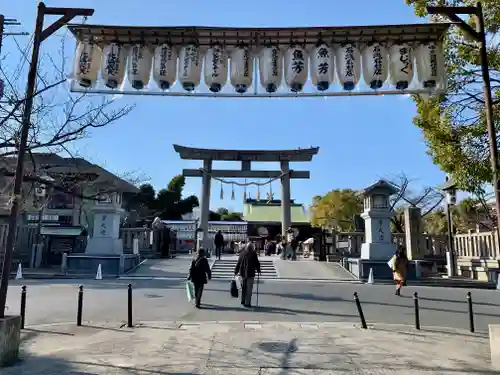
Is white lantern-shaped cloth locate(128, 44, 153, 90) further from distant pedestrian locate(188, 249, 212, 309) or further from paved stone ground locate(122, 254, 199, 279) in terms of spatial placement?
paved stone ground locate(122, 254, 199, 279)

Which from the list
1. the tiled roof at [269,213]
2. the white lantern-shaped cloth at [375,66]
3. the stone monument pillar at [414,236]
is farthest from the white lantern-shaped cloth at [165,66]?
the tiled roof at [269,213]

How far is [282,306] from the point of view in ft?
38.1

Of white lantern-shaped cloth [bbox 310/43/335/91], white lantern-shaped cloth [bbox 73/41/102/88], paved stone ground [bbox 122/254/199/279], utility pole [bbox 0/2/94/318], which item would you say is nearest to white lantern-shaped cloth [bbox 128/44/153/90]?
white lantern-shaped cloth [bbox 73/41/102/88]

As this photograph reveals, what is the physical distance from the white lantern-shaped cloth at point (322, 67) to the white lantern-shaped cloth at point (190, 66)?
2.67 meters

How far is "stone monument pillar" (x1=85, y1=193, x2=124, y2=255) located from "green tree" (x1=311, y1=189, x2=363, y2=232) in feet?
76.1

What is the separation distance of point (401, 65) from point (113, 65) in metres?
6.54

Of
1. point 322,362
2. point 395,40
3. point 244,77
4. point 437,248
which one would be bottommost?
point 322,362

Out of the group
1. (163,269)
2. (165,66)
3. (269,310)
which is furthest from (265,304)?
(163,269)

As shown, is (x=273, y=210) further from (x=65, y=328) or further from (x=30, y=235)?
(x=65, y=328)

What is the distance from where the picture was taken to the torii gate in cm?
3306

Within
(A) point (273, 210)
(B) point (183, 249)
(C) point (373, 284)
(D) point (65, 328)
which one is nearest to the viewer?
(D) point (65, 328)

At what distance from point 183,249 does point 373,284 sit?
2427 cm

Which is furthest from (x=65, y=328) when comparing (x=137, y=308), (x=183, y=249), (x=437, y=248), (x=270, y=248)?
(x=183, y=249)

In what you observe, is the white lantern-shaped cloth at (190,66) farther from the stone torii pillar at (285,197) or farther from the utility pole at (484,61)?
the stone torii pillar at (285,197)
